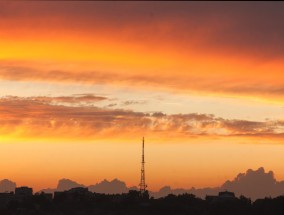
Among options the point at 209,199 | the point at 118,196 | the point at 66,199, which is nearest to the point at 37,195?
the point at 66,199

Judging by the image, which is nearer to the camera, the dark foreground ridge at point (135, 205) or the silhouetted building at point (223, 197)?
the dark foreground ridge at point (135, 205)

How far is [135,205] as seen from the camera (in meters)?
173

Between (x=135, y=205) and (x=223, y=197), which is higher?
(x=223, y=197)

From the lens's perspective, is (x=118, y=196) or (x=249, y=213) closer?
(x=249, y=213)

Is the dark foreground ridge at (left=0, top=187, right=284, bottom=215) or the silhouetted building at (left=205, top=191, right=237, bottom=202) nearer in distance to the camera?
the dark foreground ridge at (left=0, top=187, right=284, bottom=215)

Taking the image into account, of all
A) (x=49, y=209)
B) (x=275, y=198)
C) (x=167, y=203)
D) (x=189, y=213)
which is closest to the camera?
(x=275, y=198)

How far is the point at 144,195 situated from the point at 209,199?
19688mm

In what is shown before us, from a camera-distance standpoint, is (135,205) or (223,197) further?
(135,205)

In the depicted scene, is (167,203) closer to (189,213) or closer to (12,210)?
(189,213)

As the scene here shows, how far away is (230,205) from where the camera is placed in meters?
153

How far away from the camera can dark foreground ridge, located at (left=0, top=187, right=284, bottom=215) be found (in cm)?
14988

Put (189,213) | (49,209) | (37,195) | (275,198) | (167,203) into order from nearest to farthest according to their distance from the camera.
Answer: (275,198), (189,213), (167,203), (49,209), (37,195)

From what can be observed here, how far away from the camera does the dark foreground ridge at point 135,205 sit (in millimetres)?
149875

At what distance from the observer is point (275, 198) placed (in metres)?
147
